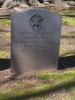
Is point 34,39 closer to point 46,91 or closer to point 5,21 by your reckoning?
point 46,91

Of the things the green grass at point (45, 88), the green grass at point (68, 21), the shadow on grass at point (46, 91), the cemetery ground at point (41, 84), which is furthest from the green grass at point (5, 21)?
the shadow on grass at point (46, 91)

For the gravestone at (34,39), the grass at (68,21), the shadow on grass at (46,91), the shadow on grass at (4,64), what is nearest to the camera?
the shadow on grass at (46,91)

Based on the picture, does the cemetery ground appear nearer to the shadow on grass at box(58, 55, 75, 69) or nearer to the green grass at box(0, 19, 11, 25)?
the shadow on grass at box(58, 55, 75, 69)

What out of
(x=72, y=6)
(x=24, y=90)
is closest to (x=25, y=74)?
(x=24, y=90)

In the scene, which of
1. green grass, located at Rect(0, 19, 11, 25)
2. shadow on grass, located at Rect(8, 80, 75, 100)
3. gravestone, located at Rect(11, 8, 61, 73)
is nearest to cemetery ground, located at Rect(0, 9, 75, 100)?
shadow on grass, located at Rect(8, 80, 75, 100)

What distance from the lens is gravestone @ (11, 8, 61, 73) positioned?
7.79m

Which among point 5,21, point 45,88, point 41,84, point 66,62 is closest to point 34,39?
point 41,84

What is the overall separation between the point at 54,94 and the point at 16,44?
1.54 meters

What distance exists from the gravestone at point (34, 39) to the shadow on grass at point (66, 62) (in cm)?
65

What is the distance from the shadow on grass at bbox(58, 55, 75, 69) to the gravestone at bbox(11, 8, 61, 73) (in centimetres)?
65

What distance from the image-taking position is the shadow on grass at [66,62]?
8703 millimetres

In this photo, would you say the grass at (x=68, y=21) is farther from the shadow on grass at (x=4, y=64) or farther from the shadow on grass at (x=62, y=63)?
the shadow on grass at (x=4, y=64)

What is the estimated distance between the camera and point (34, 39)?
789 cm

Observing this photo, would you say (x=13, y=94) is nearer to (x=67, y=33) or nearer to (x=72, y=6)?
(x=67, y=33)
